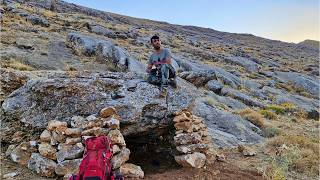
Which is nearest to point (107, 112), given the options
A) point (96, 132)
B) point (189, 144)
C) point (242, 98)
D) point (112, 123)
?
point (112, 123)

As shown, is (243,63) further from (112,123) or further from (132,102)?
(112,123)

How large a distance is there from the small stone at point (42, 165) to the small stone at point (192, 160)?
10.6ft

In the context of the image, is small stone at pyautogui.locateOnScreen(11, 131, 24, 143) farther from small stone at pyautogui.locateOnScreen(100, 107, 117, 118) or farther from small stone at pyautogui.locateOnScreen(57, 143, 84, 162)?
small stone at pyautogui.locateOnScreen(100, 107, 117, 118)

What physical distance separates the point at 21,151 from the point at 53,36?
82.8ft

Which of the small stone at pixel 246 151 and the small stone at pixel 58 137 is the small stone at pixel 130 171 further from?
the small stone at pixel 246 151

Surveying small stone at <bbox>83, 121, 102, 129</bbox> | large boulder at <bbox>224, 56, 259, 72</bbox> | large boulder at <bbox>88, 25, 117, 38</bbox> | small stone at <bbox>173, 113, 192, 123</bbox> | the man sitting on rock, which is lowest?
large boulder at <bbox>224, 56, 259, 72</bbox>

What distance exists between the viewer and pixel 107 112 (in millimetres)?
9930

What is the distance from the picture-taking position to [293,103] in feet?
94.9

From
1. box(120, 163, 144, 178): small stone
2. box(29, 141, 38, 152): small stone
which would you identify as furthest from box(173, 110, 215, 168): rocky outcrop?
box(29, 141, 38, 152): small stone

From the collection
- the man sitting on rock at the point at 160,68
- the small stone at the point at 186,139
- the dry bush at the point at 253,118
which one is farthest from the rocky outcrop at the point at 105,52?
the small stone at the point at 186,139

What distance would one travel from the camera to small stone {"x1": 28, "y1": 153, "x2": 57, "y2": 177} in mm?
9055

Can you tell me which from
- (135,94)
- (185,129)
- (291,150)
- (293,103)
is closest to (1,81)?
(135,94)

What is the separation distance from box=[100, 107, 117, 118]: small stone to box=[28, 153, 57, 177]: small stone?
5.21 ft

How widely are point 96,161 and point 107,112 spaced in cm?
204
